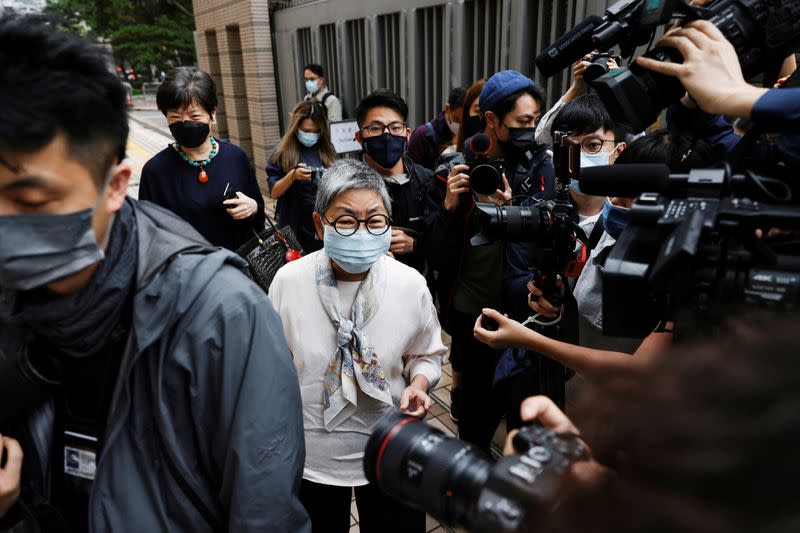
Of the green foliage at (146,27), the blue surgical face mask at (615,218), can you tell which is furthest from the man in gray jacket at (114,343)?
the green foliage at (146,27)

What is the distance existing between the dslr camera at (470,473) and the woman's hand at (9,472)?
2.38 ft

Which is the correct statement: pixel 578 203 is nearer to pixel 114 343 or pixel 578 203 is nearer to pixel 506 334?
pixel 506 334

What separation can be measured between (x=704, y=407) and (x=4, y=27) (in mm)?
1219

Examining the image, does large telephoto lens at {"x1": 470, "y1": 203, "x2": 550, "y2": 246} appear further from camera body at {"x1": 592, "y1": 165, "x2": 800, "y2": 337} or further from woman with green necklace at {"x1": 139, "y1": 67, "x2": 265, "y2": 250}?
woman with green necklace at {"x1": 139, "y1": 67, "x2": 265, "y2": 250}

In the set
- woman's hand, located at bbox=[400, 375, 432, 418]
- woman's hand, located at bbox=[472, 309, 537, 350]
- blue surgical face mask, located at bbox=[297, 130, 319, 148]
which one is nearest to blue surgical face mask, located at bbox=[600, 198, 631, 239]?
woman's hand, located at bbox=[472, 309, 537, 350]

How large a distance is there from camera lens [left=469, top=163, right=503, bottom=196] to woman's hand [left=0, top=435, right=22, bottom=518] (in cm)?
171

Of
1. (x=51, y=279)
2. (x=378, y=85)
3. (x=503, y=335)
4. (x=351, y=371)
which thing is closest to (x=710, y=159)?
(x=503, y=335)

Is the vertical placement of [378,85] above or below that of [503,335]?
above

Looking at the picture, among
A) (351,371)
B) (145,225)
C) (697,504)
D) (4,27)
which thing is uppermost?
(4,27)

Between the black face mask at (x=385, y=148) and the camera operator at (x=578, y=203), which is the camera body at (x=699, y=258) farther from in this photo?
the black face mask at (x=385, y=148)

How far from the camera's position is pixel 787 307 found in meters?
0.88

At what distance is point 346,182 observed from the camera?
1889mm

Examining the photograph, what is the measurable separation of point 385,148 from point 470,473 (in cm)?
222

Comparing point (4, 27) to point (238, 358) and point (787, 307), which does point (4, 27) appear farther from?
point (787, 307)
